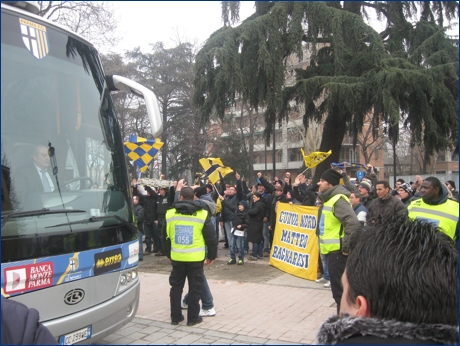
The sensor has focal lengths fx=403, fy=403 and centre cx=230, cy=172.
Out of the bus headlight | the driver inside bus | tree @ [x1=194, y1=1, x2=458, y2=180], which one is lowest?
the bus headlight

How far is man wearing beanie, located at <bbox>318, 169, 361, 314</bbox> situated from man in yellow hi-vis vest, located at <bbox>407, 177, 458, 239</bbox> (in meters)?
0.85

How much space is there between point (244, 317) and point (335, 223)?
6.65 feet

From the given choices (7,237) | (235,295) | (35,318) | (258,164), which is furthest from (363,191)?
(258,164)

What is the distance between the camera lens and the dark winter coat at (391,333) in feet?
4.28

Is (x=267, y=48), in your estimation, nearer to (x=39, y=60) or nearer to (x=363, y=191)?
(x=363, y=191)

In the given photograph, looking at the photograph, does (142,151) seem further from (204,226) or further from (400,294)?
(400,294)

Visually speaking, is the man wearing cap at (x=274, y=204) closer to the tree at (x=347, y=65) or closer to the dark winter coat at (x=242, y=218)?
the dark winter coat at (x=242, y=218)

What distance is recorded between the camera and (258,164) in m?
64.8

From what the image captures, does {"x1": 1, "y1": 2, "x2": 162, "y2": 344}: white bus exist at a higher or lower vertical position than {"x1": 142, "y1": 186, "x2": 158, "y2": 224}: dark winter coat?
higher

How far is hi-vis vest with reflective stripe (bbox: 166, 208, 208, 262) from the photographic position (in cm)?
568

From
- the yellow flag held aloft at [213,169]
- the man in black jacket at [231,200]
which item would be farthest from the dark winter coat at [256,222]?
the yellow flag held aloft at [213,169]

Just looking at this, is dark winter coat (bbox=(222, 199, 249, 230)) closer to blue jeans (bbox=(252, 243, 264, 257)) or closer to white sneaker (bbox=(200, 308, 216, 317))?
blue jeans (bbox=(252, 243, 264, 257))

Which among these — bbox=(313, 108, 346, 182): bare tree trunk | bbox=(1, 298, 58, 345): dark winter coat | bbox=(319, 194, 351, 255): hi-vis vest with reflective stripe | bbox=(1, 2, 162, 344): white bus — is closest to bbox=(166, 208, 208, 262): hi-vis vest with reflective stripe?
bbox=(1, 2, 162, 344): white bus

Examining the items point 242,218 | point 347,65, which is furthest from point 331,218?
point 347,65
